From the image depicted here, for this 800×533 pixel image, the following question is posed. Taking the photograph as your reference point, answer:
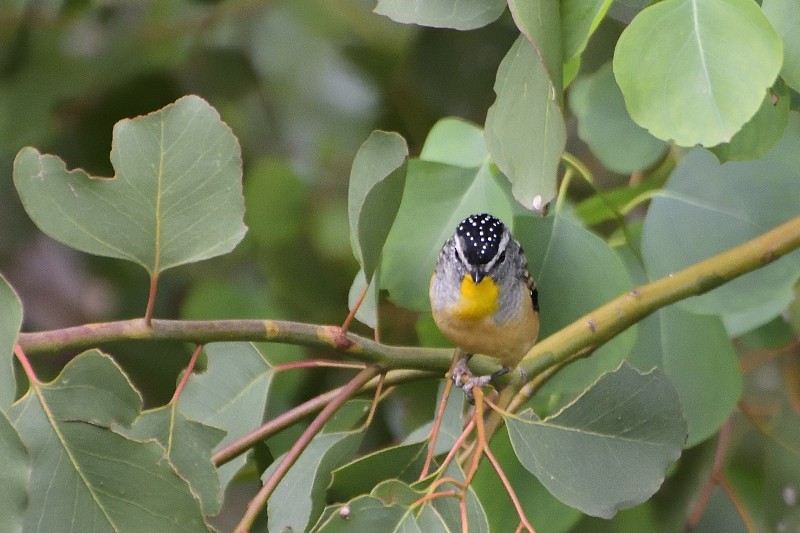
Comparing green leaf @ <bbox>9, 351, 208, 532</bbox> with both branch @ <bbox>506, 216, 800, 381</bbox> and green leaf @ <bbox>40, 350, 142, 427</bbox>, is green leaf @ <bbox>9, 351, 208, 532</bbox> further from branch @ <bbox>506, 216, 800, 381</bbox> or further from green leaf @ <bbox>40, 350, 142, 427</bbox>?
branch @ <bbox>506, 216, 800, 381</bbox>

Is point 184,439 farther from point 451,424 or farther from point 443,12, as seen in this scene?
point 443,12

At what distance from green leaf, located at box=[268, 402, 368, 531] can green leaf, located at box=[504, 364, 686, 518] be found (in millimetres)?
181

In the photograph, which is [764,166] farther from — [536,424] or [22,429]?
[22,429]

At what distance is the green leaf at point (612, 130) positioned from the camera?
1.57m

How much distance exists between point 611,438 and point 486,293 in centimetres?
42

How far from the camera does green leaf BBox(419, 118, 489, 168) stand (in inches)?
53.4

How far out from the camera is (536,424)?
997 mm

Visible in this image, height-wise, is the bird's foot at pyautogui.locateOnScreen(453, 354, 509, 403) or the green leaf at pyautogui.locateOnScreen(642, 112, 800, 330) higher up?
the bird's foot at pyautogui.locateOnScreen(453, 354, 509, 403)

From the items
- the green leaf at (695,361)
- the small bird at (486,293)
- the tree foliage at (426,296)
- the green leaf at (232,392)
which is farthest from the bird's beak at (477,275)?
the green leaf at (232,392)

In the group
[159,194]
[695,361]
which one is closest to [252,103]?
[695,361]

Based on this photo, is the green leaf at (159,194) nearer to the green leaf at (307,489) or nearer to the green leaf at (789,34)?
the green leaf at (307,489)

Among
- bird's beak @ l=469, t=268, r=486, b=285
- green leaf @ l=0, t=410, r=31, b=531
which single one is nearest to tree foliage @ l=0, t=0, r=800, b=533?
green leaf @ l=0, t=410, r=31, b=531

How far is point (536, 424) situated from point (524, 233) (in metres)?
0.38

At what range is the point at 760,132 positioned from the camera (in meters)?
1.02
